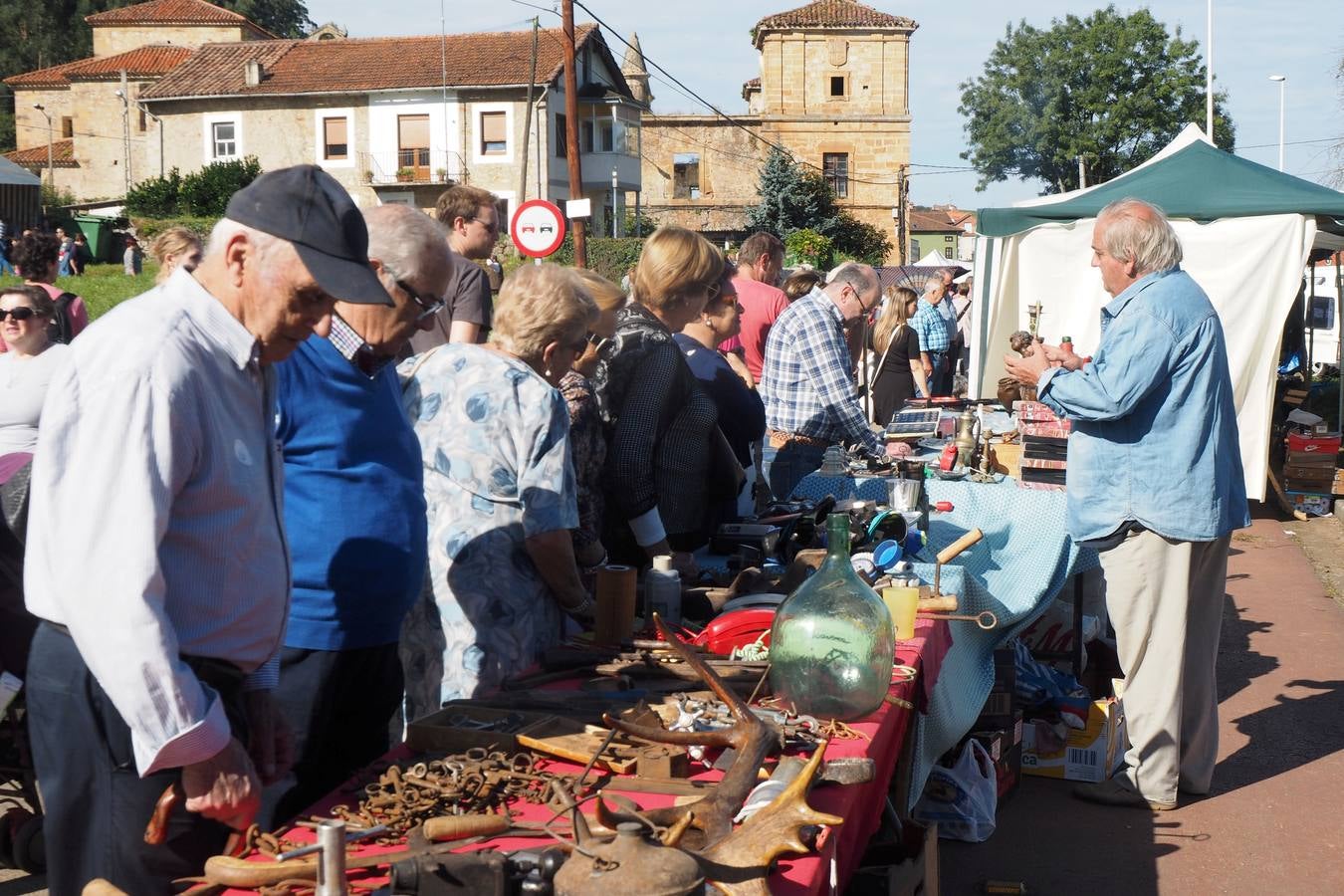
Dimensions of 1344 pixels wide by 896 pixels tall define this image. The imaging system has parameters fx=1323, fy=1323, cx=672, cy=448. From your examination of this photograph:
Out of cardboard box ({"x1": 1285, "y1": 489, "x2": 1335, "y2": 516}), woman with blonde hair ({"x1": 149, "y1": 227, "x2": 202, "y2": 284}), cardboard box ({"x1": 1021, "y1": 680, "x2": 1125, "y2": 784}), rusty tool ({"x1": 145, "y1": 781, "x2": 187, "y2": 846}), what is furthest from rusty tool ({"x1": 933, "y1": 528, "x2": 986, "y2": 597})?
cardboard box ({"x1": 1285, "y1": 489, "x2": 1335, "y2": 516})

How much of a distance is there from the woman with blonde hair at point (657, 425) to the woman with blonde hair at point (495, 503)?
2.15ft

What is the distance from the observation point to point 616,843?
1.62 metres

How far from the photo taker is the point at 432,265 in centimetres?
266

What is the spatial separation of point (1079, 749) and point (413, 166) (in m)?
44.3

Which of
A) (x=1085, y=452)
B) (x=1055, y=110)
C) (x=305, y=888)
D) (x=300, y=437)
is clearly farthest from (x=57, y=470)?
(x=1055, y=110)

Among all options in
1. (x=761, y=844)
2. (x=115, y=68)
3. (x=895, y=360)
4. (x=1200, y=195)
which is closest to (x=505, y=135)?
(x=115, y=68)

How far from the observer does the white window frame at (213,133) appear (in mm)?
47469

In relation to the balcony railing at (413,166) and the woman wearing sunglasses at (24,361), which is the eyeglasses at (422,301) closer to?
the woman wearing sunglasses at (24,361)

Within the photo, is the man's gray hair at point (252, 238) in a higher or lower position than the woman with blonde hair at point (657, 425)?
higher

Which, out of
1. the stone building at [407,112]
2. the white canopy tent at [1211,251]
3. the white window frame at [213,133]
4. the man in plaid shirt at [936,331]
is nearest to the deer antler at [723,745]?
the white canopy tent at [1211,251]

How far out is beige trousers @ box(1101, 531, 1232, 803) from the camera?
4.29 meters

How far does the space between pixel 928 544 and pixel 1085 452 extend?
0.69m

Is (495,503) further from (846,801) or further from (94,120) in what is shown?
(94,120)

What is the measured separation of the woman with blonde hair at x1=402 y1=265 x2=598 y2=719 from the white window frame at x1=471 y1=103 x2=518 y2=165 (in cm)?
4332
